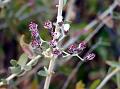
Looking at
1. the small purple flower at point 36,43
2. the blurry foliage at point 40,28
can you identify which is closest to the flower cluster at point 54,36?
the small purple flower at point 36,43

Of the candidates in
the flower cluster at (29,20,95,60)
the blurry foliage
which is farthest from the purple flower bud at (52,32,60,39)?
the blurry foliage

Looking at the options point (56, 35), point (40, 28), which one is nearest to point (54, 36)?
point (56, 35)

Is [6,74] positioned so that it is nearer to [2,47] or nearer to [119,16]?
[2,47]

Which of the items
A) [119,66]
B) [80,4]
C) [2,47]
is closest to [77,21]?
[80,4]

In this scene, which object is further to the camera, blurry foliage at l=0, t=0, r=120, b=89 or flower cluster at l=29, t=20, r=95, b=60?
blurry foliage at l=0, t=0, r=120, b=89

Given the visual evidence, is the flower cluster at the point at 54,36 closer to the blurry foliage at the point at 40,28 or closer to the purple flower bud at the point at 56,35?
the purple flower bud at the point at 56,35

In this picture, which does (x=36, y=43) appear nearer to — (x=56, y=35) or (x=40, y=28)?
(x=56, y=35)

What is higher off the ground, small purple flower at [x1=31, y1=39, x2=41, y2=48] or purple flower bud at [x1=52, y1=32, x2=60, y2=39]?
purple flower bud at [x1=52, y1=32, x2=60, y2=39]

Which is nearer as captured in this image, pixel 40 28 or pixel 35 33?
pixel 35 33

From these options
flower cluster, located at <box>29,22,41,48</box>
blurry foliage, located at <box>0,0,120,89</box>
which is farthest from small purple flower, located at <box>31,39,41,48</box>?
blurry foliage, located at <box>0,0,120,89</box>

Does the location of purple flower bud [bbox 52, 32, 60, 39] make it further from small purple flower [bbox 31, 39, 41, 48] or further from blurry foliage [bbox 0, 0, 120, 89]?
blurry foliage [bbox 0, 0, 120, 89]

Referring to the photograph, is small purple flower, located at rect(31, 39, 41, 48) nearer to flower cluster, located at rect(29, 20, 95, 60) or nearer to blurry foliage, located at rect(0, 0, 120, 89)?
flower cluster, located at rect(29, 20, 95, 60)

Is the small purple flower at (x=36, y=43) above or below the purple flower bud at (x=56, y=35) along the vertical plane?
below
